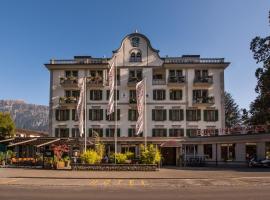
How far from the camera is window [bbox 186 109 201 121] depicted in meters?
61.0

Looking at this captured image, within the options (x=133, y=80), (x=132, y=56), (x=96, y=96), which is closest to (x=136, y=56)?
(x=132, y=56)

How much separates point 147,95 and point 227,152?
1394 cm

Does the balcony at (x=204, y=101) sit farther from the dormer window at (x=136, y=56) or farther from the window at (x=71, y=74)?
the window at (x=71, y=74)

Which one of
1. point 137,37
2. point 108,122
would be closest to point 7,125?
point 108,122

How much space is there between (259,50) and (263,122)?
13.3 metres

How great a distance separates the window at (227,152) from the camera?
54875mm

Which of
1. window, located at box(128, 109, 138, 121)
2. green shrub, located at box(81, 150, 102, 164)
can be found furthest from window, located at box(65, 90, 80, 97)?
green shrub, located at box(81, 150, 102, 164)

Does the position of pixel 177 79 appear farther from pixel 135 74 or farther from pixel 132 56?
pixel 132 56

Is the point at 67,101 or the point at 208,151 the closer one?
the point at 208,151

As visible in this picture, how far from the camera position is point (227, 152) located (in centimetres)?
5572

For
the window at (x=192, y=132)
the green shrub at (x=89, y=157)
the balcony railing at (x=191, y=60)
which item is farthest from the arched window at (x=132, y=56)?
the green shrub at (x=89, y=157)

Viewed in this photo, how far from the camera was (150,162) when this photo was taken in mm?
37031

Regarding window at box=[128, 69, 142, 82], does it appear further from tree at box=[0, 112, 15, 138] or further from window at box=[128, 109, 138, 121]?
tree at box=[0, 112, 15, 138]

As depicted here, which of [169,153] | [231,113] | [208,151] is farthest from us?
[231,113]
